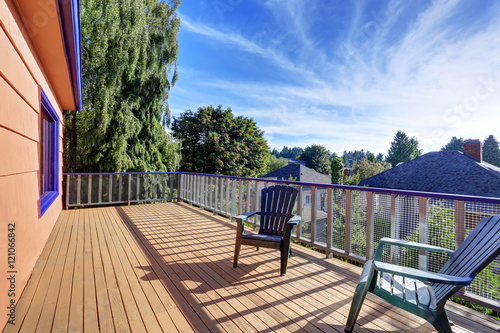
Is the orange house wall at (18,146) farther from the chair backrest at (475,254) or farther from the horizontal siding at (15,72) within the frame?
the chair backrest at (475,254)

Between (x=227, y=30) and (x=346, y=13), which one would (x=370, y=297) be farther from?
(x=227, y=30)

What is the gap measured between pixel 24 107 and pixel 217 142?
1171cm

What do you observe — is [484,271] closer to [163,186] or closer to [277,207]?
[277,207]

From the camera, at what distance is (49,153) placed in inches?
Result: 160

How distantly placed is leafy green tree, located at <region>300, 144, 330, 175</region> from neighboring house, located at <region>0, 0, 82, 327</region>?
46747 mm

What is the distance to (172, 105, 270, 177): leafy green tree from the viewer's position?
13875mm

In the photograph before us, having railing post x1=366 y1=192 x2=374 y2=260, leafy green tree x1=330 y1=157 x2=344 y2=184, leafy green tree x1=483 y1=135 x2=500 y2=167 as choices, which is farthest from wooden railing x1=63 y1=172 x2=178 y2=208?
leafy green tree x1=483 y1=135 x2=500 y2=167

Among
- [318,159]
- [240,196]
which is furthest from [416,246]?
[318,159]

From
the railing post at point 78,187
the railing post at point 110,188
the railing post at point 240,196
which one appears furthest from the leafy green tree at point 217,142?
the railing post at point 240,196

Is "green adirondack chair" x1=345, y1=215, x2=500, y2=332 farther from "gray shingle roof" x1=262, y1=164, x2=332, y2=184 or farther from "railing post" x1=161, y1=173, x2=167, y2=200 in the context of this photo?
"gray shingle roof" x1=262, y1=164, x2=332, y2=184

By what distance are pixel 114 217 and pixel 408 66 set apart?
13106 millimetres

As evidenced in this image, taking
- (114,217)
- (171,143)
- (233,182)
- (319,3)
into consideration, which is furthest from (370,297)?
(319,3)

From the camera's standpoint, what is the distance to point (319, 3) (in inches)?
378

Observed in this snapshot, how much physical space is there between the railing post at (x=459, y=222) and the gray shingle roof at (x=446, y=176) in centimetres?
1505
